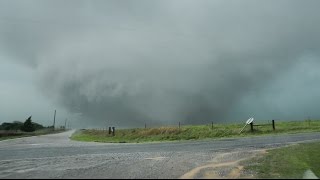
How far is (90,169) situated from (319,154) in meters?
11.8

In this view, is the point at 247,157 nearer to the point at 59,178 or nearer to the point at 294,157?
the point at 294,157

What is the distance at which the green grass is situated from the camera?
13914 millimetres

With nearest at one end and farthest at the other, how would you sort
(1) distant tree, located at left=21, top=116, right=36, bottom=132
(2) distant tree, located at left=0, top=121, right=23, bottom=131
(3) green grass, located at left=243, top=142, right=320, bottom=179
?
1. (3) green grass, located at left=243, top=142, right=320, bottom=179
2. (1) distant tree, located at left=21, top=116, right=36, bottom=132
3. (2) distant tree, located at left=0, top=121, right=23, bottom=131

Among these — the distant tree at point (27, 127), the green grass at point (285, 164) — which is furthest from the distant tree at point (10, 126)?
the green grass at point (285, 164)

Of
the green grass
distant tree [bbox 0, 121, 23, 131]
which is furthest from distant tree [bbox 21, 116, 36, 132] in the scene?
the green grass

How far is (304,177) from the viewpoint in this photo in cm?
1306

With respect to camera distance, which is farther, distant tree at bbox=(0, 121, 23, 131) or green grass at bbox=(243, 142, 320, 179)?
distant tree at bbox=(0, 121, 23, 131)

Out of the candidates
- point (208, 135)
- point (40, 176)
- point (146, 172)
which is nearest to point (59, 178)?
point (40, 176)

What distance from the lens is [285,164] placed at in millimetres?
16094

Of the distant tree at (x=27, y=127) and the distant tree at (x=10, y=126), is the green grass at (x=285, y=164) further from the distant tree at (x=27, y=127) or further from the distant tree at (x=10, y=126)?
the distant tree at (x=10, y=126)

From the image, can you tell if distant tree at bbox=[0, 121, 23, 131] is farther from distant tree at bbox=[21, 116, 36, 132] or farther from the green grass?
the green grass

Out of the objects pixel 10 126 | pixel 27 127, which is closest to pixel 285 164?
pixel 27 127

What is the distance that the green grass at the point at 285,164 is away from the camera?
13.9 metres

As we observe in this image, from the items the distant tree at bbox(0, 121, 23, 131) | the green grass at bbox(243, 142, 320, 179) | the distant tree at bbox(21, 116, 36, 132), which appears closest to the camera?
the green grass at bbox(243, 142, 320, 179)
